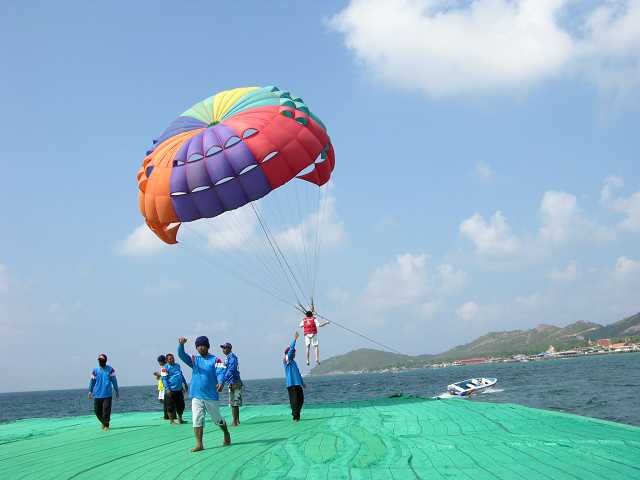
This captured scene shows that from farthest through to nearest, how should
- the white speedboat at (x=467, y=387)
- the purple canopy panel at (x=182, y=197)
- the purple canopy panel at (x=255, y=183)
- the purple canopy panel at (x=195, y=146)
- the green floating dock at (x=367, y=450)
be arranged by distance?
1. the white speedboat at (x=467, y=387)
2. the purple canopy panel at (x=255, y=183)
3. the purple canopy panel at (x=182, y=197)
4. the purple canopy panel at (x=195, y=146)
5. the green floating dock at (x=367, y=450)

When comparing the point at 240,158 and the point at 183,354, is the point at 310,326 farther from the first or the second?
the point at 183,354

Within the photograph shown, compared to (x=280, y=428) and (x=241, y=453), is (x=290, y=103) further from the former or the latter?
(x=241, y=453)

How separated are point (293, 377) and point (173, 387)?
3239mm

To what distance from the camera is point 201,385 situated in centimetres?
771

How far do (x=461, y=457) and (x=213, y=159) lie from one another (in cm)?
886

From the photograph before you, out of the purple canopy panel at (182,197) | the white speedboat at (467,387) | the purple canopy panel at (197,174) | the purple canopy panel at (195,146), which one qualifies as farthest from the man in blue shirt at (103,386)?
the white speedboat at (467,387)

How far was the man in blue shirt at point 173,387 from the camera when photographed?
A: 12406 mm

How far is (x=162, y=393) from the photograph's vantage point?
14.4 metres

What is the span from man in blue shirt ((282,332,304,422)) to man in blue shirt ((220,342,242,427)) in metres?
0.99

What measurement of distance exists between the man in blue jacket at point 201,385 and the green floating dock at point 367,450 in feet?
1.34

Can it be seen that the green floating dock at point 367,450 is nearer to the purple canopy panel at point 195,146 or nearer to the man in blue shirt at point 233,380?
the man in blue shirt at point 233,380

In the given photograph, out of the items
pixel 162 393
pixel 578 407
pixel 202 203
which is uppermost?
pixel 202 203

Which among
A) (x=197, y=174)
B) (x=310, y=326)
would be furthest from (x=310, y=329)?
(x=197, y=174)

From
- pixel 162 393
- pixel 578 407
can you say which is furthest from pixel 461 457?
pixel 578 407
